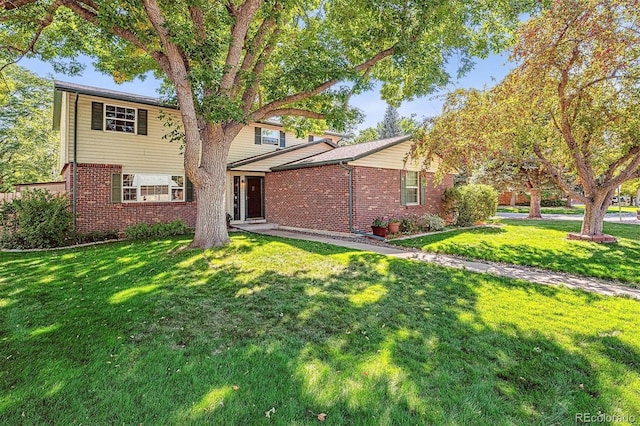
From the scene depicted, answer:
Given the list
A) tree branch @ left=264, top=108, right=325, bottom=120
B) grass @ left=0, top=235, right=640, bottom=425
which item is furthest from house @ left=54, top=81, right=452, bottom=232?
grass @ left=0, top=235, right=640, bottom=425

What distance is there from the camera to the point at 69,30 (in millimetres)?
9062

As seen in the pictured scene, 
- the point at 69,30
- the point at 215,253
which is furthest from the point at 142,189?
the point at 215,253

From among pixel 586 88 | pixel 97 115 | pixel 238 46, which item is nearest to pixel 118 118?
pixel 97 115

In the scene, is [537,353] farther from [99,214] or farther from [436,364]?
[99,214]

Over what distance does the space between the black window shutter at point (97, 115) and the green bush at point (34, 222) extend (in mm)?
2969

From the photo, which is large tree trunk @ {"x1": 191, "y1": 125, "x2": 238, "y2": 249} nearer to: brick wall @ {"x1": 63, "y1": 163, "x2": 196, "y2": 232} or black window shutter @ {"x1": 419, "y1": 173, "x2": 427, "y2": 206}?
brick wall @ {"x1": 63, "y1": 163, "x2": 196, "y2": 232}

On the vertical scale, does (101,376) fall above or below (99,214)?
below

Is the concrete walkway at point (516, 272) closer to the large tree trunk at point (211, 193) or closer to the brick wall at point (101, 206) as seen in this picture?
the large tree trunk at point (211, 193)

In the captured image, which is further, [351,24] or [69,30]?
[351,24]

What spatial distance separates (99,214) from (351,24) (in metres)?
11.1

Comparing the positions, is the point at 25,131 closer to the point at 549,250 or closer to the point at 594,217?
the point at 549,250

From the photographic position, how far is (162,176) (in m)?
12.9

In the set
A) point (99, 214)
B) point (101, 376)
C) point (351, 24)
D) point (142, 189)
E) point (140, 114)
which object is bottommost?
point (101, 376)

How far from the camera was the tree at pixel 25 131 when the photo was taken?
21281 mm
